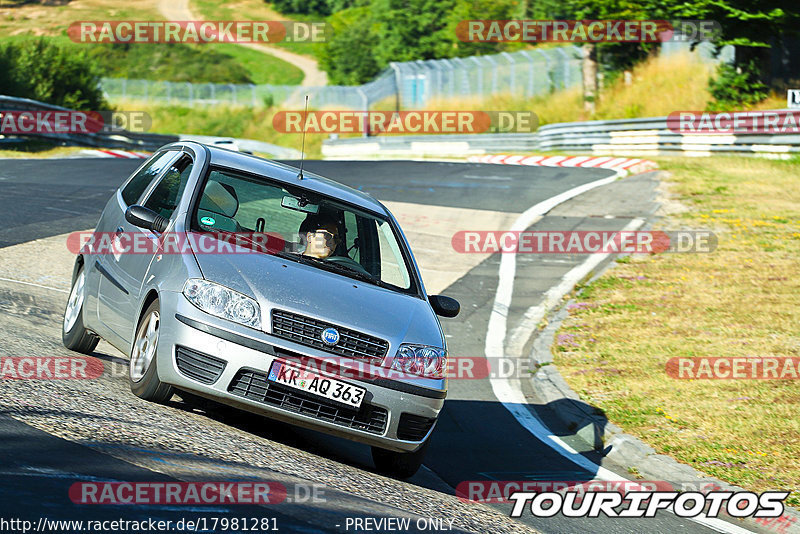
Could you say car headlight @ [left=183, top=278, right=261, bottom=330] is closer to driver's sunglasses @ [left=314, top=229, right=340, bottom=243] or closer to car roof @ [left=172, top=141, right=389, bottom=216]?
driver's sunglasses @ [left=314, top=229, right=340, bottom=243]

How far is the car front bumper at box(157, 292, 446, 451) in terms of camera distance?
568 cm

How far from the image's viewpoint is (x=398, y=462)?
6.36 metres

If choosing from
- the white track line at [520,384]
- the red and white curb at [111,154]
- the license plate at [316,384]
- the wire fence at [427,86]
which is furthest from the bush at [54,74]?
the license plate at [316,384]

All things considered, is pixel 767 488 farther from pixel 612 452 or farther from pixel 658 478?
pixel 612 452

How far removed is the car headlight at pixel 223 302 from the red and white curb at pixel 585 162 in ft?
64.9

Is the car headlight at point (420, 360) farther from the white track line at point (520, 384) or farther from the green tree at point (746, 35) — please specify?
the green tree at point (746, 35)

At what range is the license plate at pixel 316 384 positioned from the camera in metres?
5.69

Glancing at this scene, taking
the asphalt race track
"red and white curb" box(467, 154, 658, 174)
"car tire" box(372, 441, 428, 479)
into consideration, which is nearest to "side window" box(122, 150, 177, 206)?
the asphalt race track

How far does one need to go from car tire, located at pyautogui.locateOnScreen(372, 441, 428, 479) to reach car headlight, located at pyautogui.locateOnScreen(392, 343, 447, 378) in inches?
18.9

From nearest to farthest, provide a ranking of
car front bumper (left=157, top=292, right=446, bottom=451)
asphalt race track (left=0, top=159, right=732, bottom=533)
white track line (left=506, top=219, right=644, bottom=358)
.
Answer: asphalt race track (left=0, top=159, right=732, bottom=533)
car front bumper (left=157, top=292, right=446, bottom=451)
white track line (left=506, top=219, right=644, bottom=358)

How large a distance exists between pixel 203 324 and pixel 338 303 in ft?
2.71

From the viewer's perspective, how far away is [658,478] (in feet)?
24.4

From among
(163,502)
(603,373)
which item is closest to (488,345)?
(603,373)

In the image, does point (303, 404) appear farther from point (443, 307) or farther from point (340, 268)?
point (443, 307)
